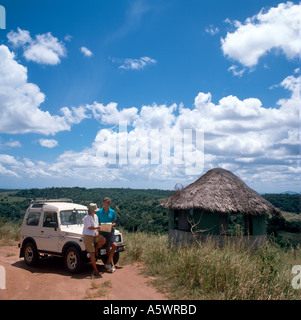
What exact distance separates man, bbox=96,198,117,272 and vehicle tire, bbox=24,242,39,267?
218 centimetres

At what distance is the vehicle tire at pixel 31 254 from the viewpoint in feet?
26.8

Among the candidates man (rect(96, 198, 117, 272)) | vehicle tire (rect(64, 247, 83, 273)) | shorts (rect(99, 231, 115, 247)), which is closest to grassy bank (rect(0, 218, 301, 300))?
man (rect(96, 198, 117, 272))

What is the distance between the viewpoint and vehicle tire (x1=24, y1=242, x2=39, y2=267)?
8172 millimetres

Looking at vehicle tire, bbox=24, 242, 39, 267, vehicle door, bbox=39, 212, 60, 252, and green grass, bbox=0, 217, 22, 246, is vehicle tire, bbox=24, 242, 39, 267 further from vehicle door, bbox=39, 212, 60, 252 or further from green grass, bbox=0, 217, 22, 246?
green grass, bbox=0, 217, 22, 246

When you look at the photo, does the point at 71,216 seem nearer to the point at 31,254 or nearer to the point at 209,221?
the point at 31,254

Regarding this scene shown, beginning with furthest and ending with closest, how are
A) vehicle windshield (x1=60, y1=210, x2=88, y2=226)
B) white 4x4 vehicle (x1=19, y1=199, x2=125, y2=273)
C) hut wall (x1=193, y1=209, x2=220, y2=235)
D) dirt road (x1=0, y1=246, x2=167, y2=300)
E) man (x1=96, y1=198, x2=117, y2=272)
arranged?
1. hut wall (x1=193, y1=209, x2=220, y2=235)
2. vehicle windshield (x1=60, y1=210, x2=88, y2=226)
3. man (x1=96, y1=198, x2=117, y2=272)
4. white 4x4 vehicle (x1=19, y1=199, x2=125, y2=273)
5. dirt road (x1=0, y1=246, x2=167, y2=300)

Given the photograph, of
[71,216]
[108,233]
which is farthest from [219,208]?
[71,216]

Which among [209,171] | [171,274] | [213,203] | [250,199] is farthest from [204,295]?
[209,171]

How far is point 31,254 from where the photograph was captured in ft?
27.5

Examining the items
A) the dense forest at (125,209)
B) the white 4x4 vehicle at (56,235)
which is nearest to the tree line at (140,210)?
the dense forest at (125,209)

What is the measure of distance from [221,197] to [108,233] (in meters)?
5.21

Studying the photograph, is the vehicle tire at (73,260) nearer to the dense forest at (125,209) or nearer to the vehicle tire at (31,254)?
the vehicle tire at (31,254)

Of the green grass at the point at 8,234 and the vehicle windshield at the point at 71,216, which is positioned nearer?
the vehicle windshield at the point at 71,216
